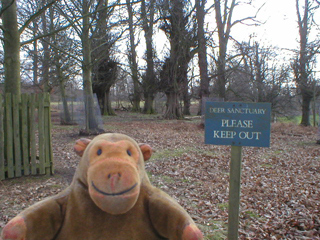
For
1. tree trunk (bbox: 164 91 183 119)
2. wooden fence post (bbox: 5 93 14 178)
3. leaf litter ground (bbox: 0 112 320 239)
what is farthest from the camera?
tree trunk (bbox: 164 91 183 119)

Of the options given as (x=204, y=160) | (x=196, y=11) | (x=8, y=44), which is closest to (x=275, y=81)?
(x=196, y=11)

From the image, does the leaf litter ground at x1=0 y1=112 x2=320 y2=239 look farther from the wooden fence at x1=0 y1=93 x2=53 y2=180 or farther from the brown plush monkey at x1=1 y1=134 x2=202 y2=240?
the brown plush monkey at x1=1 y1=134 x2=202 y2=240

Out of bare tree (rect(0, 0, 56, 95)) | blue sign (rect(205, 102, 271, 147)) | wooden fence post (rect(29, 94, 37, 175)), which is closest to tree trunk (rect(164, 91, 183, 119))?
bare tree (rect(0, 0, 56, 95))

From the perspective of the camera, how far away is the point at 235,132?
302cm

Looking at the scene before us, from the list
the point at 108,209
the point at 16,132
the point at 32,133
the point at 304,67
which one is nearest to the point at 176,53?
the point at 304,67

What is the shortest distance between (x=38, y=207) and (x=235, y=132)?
204 centimetres

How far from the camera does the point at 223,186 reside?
6047mm

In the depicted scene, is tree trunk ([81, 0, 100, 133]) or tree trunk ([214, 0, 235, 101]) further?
tree trunk ([214, 0, 235, 101])

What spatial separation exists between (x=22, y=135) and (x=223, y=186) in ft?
14.6

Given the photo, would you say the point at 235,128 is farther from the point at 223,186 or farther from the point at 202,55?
the point at 202,55

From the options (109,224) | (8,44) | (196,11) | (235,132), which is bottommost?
(109,224)

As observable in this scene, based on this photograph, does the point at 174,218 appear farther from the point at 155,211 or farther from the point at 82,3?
the point at 82,3

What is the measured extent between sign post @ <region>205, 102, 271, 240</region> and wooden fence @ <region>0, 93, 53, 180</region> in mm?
4224

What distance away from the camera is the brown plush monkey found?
1.79 metres
